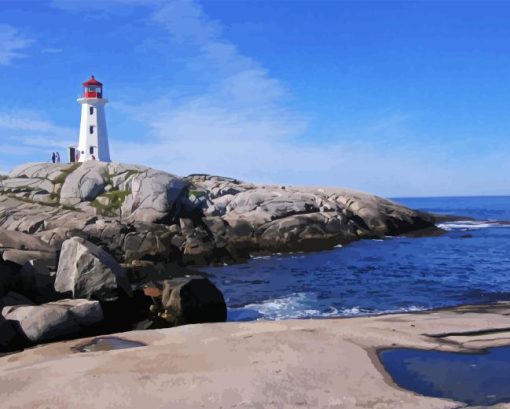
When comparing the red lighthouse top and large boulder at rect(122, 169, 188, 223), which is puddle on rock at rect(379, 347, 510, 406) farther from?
the red lighthouse top

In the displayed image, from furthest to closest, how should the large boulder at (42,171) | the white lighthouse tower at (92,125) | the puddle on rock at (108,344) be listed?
1. the white lighthouse tower at (92,125)
2. the large boulder at (42,171)
3. the puddle on rock at (108,344)

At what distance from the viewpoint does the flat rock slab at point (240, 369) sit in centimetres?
777

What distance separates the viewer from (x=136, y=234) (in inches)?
1297

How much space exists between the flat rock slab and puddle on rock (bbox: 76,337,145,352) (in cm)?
22

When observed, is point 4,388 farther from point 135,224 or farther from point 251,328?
point 135,224

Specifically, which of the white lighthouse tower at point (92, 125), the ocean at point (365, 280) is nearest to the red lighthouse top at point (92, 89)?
the white lighthouse tower at point (92, 125)

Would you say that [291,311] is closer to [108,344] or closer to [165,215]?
[108,344]

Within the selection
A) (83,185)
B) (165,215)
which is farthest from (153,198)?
(83,185)

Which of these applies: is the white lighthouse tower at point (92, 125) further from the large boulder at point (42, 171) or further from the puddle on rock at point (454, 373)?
the puddle on rock at point (454, 373)

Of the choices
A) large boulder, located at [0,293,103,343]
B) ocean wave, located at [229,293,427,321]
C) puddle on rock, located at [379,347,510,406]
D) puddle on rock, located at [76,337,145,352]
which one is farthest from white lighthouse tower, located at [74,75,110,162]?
puddle on rock, located at [379,347,510,406]

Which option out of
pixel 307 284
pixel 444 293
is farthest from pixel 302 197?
pixel 444 293

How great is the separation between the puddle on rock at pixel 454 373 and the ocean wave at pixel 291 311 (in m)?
7.82

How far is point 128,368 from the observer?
30.1 ft

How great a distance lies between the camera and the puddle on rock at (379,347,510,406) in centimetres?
778
